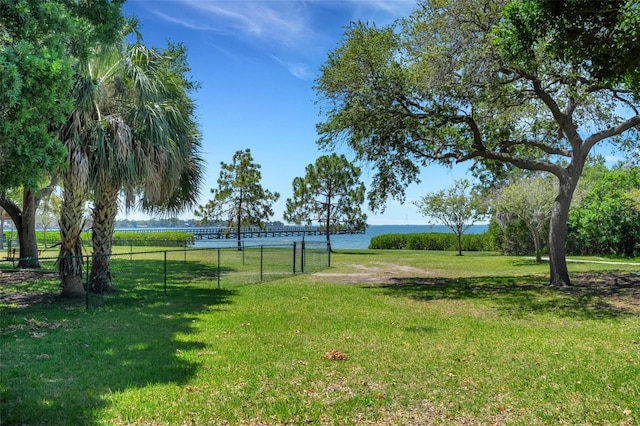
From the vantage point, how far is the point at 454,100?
41.7 ft

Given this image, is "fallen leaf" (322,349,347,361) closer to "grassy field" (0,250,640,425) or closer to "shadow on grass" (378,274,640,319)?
"grassy field" (0,250,640,425)

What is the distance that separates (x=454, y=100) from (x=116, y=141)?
9000mm

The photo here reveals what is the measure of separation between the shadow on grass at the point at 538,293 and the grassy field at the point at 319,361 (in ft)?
0.44

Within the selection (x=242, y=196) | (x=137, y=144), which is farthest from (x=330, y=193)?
(x=137, y=144)

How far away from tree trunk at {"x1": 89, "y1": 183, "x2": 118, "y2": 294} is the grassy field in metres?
1.21

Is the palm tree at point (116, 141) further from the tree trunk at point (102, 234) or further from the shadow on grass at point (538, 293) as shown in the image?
the shadow on grass at point (538, 293)

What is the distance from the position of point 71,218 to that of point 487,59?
1081cm

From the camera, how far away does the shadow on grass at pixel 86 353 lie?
4.12m

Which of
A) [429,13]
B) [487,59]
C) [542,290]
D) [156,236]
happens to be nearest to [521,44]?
[487,59]

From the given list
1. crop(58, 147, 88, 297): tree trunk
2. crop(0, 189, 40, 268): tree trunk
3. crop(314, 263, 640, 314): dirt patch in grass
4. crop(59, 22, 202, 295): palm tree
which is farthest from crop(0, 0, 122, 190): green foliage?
crop(0, 189, 40, 268): tree trunk

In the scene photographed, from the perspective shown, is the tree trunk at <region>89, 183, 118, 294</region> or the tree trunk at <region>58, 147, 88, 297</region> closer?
the tree trunk at <region>58, 147, 88, 297</region>

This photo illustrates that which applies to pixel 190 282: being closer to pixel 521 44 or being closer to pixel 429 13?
pixel 429 13

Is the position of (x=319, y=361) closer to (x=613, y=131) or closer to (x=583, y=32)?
(x=583, y=32)

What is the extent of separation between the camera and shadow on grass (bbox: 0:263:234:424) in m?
4.12
